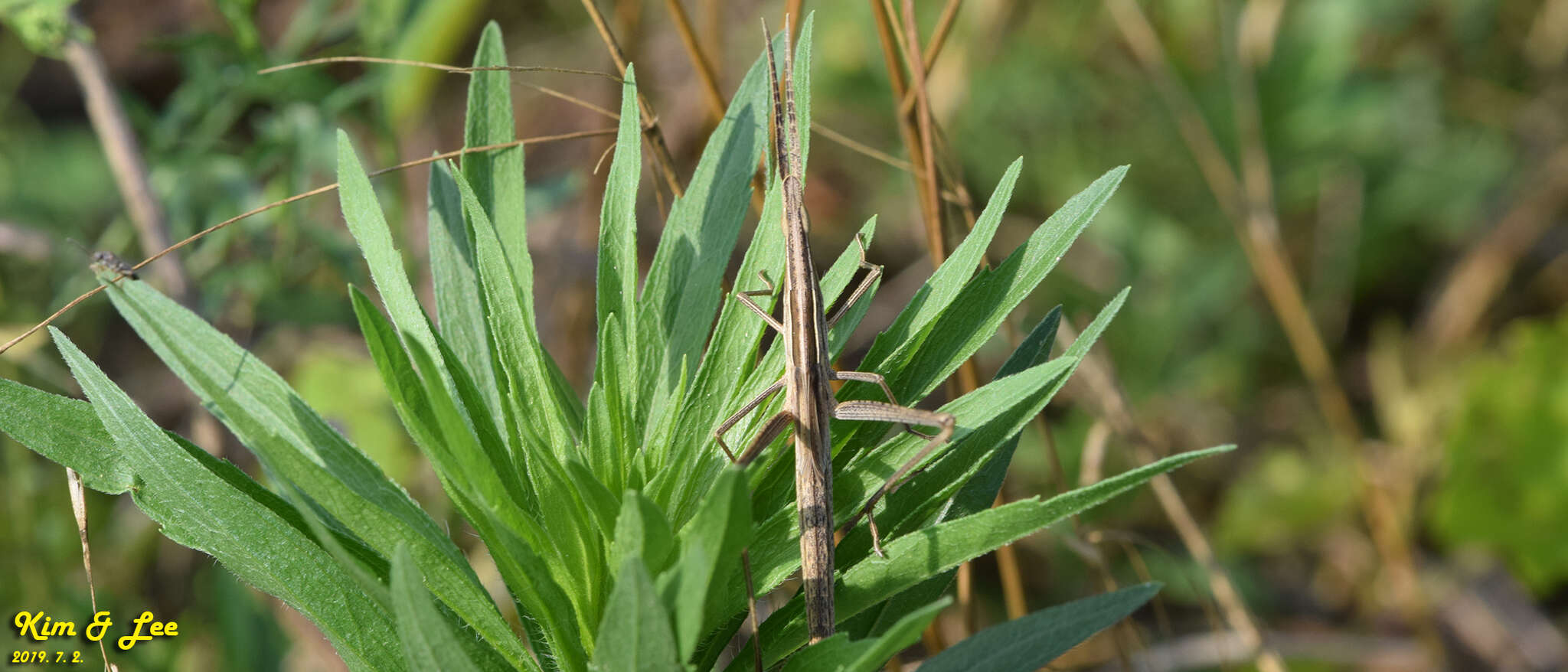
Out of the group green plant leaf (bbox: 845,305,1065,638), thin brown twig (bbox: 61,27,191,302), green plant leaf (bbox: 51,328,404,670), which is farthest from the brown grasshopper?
thin brown twig (bbox: 61,27,191,302)

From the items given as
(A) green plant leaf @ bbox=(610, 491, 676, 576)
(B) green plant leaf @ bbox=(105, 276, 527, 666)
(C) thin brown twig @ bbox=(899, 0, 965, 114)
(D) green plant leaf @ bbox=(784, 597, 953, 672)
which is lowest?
(D) green plant leaf @ bbox=(784, 597, 953, 672)

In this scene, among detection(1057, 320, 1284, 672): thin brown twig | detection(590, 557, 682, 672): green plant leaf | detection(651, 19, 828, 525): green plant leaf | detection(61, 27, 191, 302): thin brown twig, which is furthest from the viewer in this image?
detection(61, 27, 191, 302): thin brown twig

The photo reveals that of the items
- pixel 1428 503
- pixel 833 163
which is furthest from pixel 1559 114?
pixel 833 163

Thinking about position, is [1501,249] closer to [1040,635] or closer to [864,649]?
[1040,635]

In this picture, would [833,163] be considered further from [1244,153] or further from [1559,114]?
[1559,114]

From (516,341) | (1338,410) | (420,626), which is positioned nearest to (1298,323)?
(1338,410)

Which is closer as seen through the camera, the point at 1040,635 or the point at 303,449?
the point at 1040,635

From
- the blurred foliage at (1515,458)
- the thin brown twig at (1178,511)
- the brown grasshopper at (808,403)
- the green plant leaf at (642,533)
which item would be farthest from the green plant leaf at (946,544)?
the blurred foliage at (1515,458)

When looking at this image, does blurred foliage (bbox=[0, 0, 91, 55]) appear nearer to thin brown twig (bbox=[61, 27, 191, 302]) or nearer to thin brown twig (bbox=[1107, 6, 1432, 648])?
thin brown twig (bbox=[61, 27, 191, 302])
